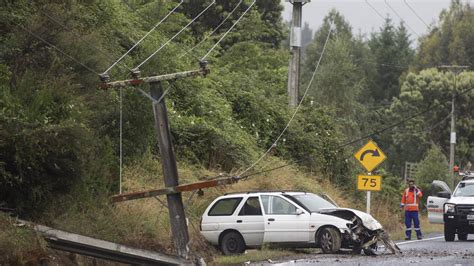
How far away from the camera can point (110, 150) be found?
2258 centimetres

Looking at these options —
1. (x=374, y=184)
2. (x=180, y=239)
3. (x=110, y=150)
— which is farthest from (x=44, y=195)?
(x=374, y=184)

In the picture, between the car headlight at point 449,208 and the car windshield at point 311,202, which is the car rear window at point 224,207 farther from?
the car headlight at point 449,208

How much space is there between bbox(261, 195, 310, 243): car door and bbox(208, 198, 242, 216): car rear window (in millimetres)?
805

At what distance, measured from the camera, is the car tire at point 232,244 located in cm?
2320

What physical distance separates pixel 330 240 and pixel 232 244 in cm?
248

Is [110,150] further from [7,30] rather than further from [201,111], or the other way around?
[201,111]

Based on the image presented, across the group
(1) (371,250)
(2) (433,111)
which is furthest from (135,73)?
(2) (433,111)

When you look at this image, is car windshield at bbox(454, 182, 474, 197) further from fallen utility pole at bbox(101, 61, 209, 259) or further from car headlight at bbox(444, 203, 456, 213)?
fallen utility pole at bbox(101, 61, 209, 259)

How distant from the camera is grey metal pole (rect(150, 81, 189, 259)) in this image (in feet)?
64.2

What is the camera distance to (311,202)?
23.3 metres

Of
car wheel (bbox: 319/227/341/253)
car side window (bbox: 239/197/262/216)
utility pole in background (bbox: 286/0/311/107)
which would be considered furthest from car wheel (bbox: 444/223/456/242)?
utility pole in background (bbox: 286/0/311/107)

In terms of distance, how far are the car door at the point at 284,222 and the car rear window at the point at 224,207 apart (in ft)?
2.64

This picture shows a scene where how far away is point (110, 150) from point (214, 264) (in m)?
3.92

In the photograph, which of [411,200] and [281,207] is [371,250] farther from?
[411,200]
